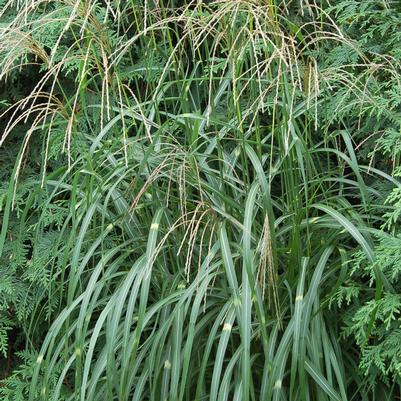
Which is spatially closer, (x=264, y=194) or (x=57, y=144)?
(x=264, y=194)

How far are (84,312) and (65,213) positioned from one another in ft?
2.60

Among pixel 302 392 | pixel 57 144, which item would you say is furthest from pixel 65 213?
pixel 302 392

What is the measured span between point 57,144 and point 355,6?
123 centimetres

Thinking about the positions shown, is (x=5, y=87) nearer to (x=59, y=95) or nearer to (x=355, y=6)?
(x=59, y=95)

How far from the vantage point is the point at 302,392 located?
2.24 meters

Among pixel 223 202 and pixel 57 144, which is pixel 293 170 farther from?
pixel 57 144

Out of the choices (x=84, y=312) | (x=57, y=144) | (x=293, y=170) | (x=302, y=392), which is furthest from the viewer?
(x=57, y=144)

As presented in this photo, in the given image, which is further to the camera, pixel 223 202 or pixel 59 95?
pixel 59 95

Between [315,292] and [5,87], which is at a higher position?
[5,87]

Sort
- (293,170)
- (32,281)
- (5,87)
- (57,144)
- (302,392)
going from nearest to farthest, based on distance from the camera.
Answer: (302,392) → (293,170) → (32,281) → (57,144) → (5,87)

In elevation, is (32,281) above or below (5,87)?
below

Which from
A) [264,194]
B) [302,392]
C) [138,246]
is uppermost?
[264,194]

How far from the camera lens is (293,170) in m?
2.61

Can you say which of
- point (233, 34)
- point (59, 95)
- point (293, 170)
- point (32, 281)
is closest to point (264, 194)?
point (293, 170)
